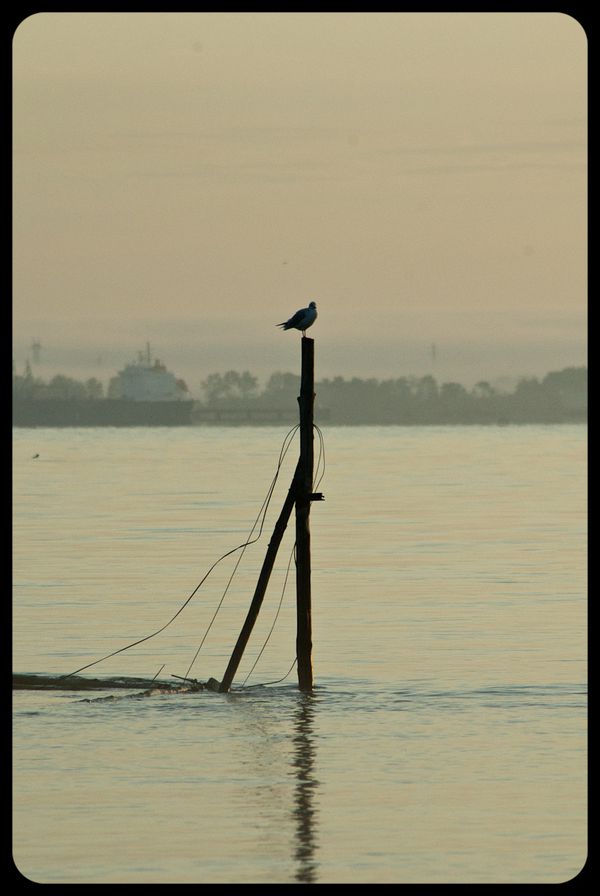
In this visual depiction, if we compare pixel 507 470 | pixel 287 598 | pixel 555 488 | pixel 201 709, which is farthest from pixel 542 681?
Answer: pixel 507 470

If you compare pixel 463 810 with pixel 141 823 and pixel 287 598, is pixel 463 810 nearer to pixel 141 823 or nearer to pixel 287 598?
pixel 141 823

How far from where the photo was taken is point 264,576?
71.3 ft

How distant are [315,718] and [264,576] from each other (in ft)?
6.71

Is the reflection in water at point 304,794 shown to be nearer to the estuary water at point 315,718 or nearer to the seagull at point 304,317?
the estuary water at point 315,718

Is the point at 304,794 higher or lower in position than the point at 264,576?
lower

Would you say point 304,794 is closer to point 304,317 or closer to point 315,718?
point 315,718

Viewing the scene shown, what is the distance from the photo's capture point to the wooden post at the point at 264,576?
70.2 ft

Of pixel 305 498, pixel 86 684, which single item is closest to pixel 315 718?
pixel 305 498

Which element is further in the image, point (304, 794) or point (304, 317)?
point (304, 317)

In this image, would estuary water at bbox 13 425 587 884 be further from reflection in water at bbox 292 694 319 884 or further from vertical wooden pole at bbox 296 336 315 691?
vertical wooden pole at bbox 296 336 315 691

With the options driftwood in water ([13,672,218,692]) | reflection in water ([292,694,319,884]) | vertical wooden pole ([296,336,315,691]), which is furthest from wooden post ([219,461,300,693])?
reflection in water ([292,694,319,884])
